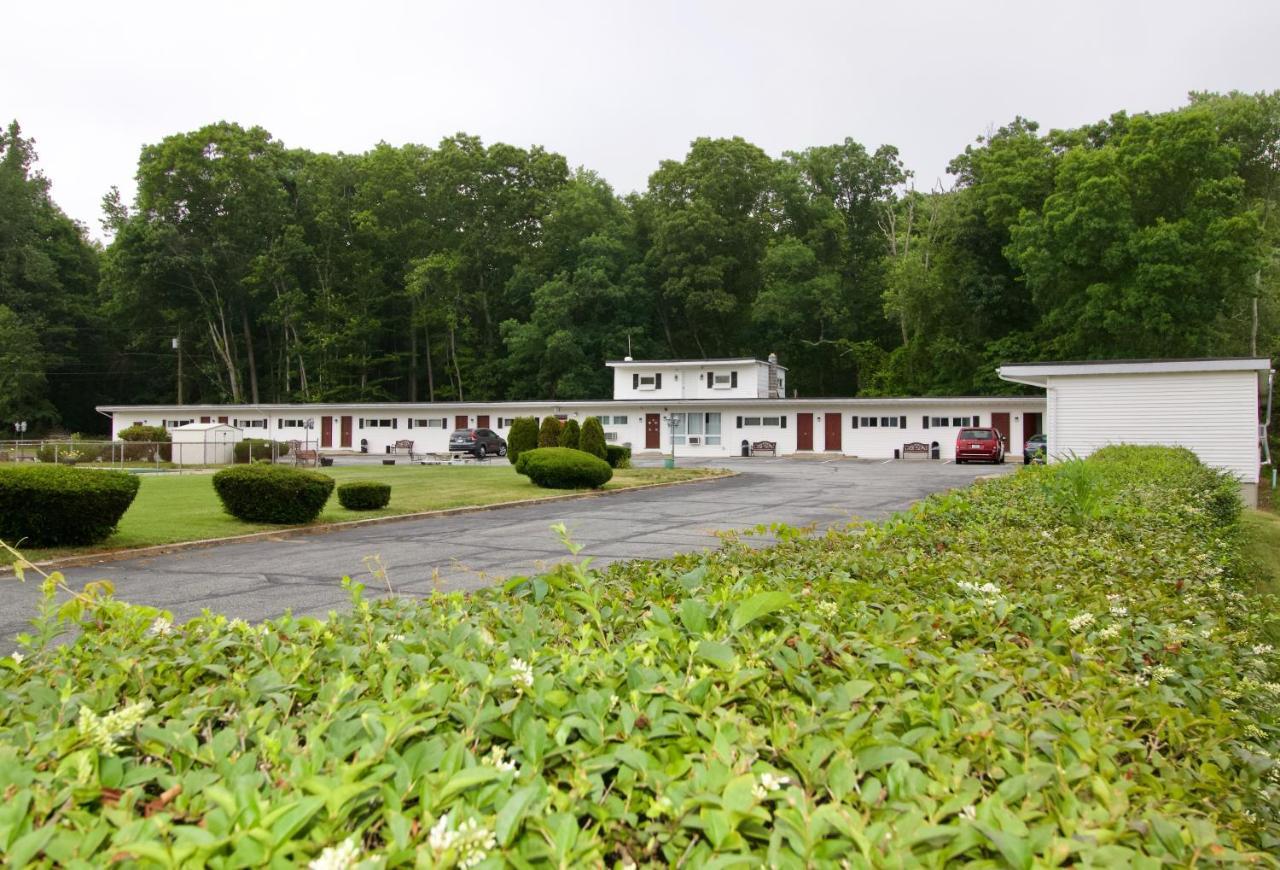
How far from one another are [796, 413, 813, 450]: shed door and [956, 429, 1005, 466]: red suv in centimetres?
920

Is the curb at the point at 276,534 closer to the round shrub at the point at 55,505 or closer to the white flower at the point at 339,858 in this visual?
the round shrub at the point at 55,505

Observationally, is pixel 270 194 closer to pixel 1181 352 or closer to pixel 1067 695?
pixel 1181 352

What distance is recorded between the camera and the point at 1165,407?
23766mm

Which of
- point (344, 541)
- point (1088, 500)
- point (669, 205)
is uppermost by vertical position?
point (669, 205)

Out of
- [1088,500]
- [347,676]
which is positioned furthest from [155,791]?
[1088,500]

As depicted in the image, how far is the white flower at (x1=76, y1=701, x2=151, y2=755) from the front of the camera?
1926mm

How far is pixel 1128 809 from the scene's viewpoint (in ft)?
5.80

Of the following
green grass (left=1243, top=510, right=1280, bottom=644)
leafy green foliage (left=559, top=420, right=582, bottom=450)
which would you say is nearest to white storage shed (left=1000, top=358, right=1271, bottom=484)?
green grass (left=1243, top=510, right=1280, bottom=644)

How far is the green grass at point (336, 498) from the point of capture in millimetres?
14125

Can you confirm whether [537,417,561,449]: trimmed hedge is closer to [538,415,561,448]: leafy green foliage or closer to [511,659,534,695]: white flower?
[538,415,561,448]: leafy green foliage

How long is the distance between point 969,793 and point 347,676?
4.86ft

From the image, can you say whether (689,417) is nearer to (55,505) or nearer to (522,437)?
(522,437)

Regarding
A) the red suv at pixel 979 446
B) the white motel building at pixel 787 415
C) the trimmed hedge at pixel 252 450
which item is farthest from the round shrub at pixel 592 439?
the red suv at pixel 979 446

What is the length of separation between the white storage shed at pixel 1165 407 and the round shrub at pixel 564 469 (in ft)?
37.9
